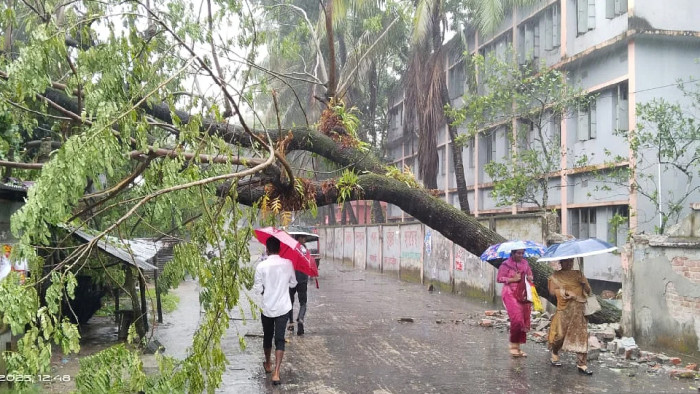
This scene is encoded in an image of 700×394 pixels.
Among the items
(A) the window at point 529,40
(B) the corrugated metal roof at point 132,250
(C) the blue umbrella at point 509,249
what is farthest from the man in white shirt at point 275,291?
(A) the window at point 529,40

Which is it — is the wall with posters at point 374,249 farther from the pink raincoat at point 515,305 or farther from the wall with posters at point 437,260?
the pink raincoat at point 515,305

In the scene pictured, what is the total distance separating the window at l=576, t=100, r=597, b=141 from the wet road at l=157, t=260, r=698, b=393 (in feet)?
24.8

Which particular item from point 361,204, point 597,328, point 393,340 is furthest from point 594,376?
point 361,204

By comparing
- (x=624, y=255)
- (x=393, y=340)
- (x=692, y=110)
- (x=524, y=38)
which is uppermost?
(x=524, y=38)

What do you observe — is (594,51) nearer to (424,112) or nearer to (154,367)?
(424,112)

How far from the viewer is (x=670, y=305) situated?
8414 millimetres

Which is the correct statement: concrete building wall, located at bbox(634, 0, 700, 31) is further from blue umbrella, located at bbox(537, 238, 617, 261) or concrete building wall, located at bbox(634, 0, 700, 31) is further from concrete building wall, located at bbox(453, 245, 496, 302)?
blue umbrella, located at bbox(537, 238, 617, 261)

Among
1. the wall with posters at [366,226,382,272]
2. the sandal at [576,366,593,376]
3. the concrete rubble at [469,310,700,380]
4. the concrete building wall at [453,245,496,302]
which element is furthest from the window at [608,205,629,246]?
the wall with posters at [366,226,382,272]

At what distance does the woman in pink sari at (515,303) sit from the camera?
8367mm

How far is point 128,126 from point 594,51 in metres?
15.1

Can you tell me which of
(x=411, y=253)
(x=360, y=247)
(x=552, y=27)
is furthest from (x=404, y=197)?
(x=360, y=247)

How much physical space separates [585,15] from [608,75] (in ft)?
6.72

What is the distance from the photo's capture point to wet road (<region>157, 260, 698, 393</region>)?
689 centimetres

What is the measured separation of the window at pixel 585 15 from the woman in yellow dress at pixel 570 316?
11845 millimetres
